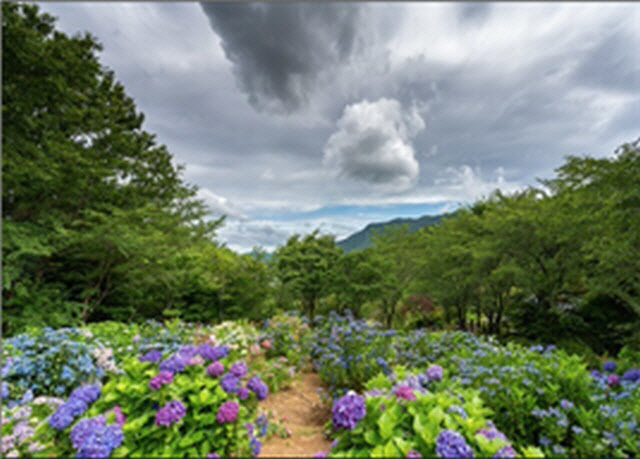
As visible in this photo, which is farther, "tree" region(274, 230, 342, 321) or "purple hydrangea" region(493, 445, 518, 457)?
"tree" region(274, 230, 342, 321)

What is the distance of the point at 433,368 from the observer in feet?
10.0

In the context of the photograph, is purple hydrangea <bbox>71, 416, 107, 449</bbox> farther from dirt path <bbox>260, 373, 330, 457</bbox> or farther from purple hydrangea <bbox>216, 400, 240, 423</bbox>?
dirt path <bbox>260, 373, 330, 457</bbox>

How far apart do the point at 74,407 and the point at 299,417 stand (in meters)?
2.00

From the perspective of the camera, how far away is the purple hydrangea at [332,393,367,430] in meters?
2.06

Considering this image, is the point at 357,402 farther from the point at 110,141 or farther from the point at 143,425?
the point at 110,141

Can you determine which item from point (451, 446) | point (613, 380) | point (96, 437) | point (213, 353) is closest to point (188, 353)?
point (213, 353)

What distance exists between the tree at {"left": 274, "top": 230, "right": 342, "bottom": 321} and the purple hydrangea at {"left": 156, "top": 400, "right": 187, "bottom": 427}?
7.42 metres

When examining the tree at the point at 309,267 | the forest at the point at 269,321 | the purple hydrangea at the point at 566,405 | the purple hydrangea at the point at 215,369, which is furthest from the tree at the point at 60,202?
the purple hydrangea at the point at 566,405

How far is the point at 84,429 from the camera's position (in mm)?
1900

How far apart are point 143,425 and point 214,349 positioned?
27.7 inches

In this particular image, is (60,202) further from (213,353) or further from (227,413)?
(227,413)

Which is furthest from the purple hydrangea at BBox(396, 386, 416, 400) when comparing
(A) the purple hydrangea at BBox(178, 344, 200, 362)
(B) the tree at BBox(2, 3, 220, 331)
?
(B) the tree at BBox(2, 3, 220, 331)

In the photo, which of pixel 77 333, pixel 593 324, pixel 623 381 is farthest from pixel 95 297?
pixel 593 324

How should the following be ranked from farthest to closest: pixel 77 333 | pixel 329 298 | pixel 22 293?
1. pixel 329 298
2. pixel 22 293
3. pixel 77 333
